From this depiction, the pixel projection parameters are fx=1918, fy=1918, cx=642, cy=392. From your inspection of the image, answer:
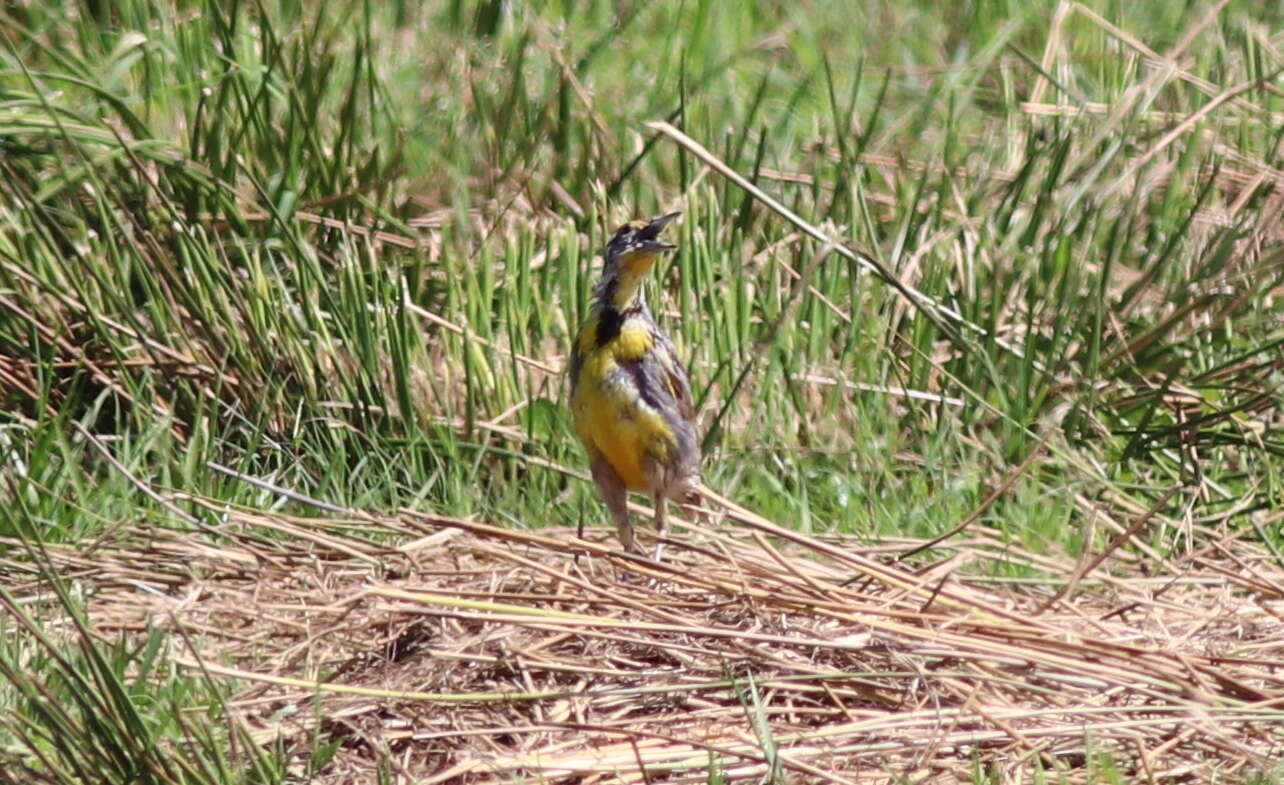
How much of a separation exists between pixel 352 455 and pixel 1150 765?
3138 millimetres

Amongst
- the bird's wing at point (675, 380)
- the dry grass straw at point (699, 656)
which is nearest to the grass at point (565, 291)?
the bird's wing at point (675, 380)

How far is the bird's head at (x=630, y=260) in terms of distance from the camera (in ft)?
18.0

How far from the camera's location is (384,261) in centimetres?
698

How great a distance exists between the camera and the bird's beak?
539 centimetres

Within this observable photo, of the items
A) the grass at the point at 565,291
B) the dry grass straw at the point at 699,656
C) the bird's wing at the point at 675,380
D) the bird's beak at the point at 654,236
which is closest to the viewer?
the dry grass straw at the point at 699,656

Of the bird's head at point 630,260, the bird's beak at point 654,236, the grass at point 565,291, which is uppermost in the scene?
the bird's beak at point 654,236

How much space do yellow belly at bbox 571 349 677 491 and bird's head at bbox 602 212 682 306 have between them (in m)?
0.20

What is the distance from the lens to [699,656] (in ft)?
13.9

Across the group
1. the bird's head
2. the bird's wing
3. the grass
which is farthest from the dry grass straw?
the bird's head

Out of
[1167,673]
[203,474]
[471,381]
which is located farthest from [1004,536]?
[203,474]

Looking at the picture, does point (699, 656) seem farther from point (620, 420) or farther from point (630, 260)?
point (630, 260)

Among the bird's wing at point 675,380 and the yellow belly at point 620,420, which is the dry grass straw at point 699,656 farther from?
the bird's wing at point 675,380

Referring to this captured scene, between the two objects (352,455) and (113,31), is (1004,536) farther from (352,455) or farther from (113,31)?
(113,31)

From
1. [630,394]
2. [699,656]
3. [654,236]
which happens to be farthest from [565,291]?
[699,656]
